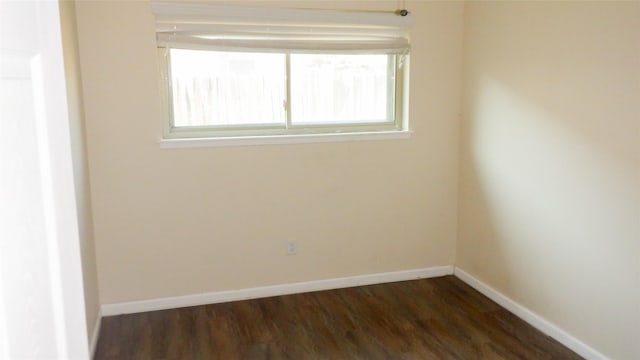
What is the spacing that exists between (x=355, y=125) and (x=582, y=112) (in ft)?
4.92

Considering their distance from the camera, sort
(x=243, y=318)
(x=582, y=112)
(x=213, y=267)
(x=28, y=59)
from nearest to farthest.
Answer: (x=28, y=59), (x=582, y=112), (x=243, y=318), (x=213, y=267)

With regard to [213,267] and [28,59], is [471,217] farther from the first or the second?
[28,59]

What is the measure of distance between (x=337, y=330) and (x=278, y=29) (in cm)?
190

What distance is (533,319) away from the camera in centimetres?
308

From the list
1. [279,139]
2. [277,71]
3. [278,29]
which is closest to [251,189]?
[279,139]

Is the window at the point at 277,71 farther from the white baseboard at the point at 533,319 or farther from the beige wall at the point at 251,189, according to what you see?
the white baseboard at the point at 533,319

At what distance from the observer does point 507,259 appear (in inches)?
130

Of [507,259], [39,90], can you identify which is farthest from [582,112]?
[39,90]

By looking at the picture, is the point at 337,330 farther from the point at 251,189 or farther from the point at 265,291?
the point at 251,189

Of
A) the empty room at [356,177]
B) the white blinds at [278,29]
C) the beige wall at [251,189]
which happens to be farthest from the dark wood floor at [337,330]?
the white blinds at [278,29]

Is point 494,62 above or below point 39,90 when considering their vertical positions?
above

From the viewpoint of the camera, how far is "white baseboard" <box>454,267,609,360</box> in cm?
272

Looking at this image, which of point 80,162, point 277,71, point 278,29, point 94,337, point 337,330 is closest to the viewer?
point 80,162

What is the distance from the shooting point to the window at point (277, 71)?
3.21 m
